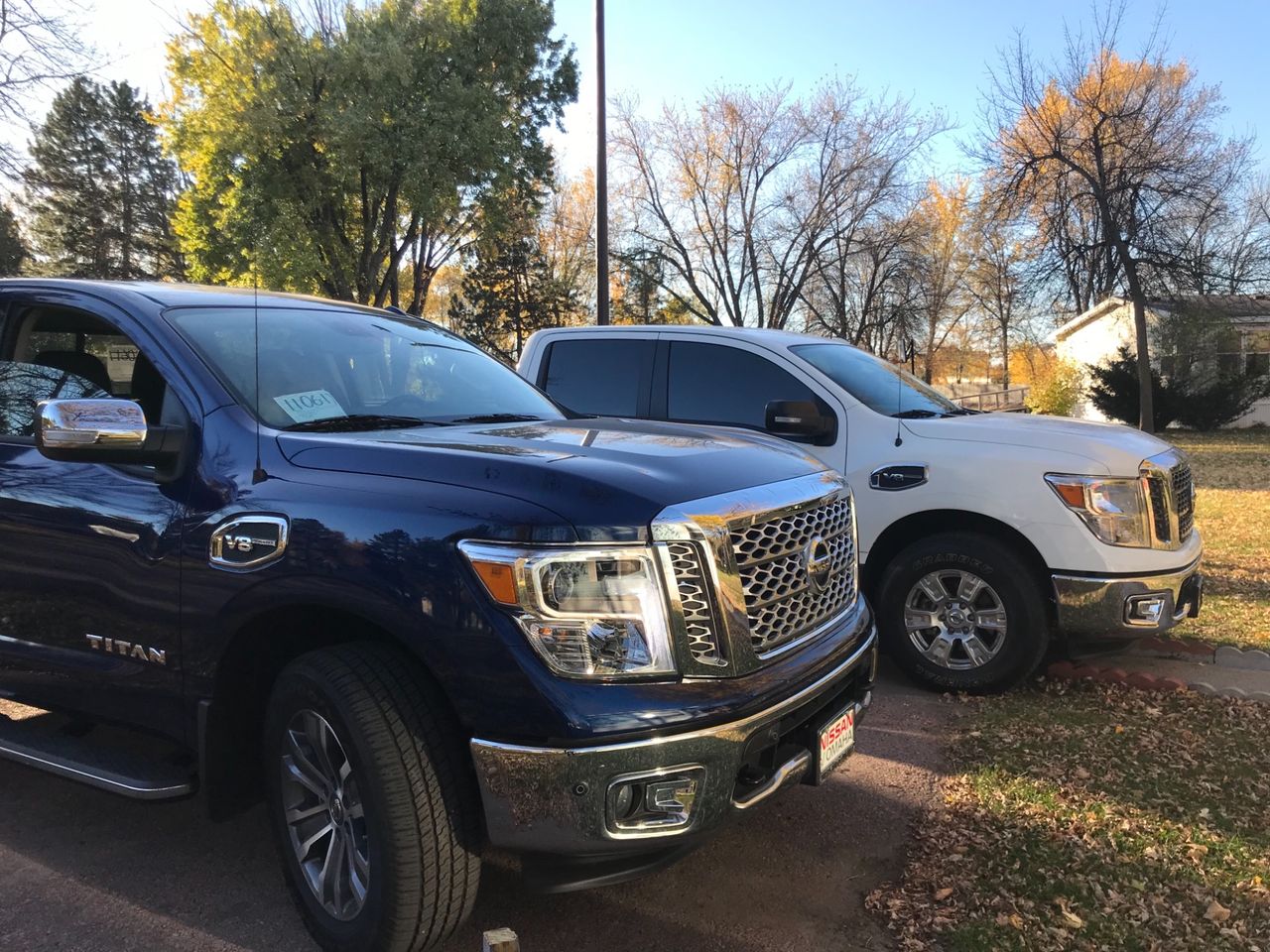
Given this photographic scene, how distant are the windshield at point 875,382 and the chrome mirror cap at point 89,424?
3821mm

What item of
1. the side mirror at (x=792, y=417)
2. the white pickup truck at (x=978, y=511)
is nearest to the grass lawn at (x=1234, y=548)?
the white pickup truck at (x=978, y=511)

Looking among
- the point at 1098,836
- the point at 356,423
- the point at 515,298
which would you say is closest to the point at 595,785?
the point at 356,423

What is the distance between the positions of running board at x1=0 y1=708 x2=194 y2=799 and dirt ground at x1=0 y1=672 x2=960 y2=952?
1.36ft

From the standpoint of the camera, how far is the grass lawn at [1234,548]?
584cm

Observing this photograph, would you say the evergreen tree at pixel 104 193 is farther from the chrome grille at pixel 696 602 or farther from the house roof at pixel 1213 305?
the chrome grille at pixel 696 602

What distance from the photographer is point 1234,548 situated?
842 centimetres

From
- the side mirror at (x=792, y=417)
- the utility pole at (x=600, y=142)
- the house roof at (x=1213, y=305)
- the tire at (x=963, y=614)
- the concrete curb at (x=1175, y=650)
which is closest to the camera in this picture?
the tire at (x=963, y=614)

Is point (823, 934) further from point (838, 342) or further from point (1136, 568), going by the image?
point (838, 342)

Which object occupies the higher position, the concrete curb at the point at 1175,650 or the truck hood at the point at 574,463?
the truck hood at the point at 574,463

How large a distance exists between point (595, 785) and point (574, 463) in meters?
0.82

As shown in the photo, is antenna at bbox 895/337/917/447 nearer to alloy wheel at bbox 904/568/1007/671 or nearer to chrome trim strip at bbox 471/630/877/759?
alloy wheel at bbox 904/568/1007/671

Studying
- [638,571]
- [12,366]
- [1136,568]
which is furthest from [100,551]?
[1136,568]

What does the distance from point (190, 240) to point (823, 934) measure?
24829 millimetres

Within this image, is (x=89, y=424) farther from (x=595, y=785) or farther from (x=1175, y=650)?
(x=1175, y=650)
